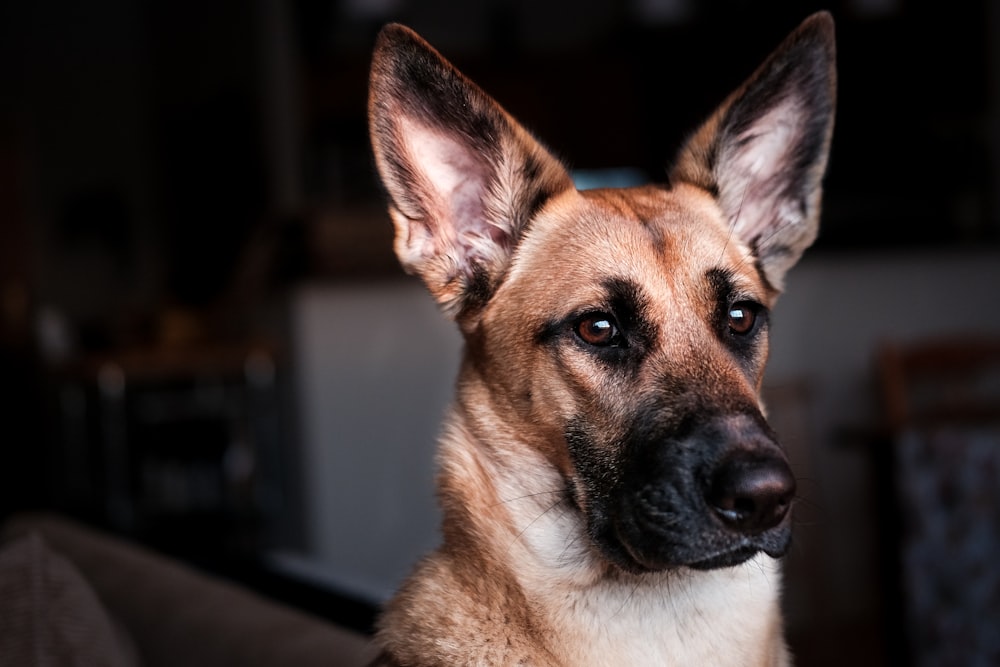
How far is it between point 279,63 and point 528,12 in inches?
123

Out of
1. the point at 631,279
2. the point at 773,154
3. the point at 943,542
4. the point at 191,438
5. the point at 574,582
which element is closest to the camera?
the point at 574,582

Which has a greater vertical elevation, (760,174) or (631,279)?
(760,174)

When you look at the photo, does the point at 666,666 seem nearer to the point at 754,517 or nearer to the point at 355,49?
the point at 754,517

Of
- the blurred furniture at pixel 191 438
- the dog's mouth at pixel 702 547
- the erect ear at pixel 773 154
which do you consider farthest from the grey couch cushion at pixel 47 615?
the blurred furniture at pixel 191 438

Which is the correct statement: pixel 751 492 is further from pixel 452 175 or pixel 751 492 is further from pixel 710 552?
pixel 452 175

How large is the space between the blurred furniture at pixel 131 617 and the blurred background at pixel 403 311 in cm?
36

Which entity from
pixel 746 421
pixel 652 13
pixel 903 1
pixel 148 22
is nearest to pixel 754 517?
pixel 746 421

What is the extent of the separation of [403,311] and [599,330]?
3272 millimetres

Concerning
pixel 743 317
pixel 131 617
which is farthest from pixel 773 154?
pixel 131 617

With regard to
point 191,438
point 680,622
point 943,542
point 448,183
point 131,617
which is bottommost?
point 191,438

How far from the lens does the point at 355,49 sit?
730 cm

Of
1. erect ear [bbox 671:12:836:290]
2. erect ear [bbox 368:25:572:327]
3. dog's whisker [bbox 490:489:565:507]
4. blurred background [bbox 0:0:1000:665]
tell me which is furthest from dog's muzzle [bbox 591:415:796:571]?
blurred background [bbox 0:0:1000:665]

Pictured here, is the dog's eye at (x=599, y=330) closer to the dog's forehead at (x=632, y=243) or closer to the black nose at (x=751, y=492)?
the dog's forehead at (x=632, y=243)

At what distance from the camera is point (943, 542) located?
10.6 feet
